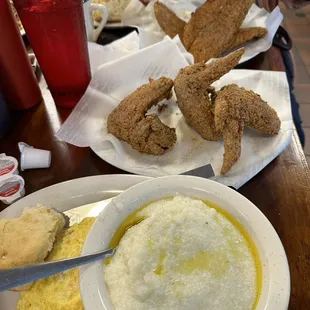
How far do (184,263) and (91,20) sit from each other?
1064mm

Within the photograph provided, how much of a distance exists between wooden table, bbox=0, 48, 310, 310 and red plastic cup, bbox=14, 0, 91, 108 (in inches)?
3.5

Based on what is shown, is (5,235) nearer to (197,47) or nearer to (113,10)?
(197,47)

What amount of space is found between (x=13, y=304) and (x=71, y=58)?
0.69 metres

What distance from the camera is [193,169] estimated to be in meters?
0.89

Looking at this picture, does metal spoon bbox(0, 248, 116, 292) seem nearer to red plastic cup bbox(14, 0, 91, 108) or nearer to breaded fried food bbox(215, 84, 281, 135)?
breaded fried food bbox(215, 84, 281, 135)

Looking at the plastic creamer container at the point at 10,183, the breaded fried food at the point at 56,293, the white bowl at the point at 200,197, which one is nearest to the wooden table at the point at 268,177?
the plastic creamer container at the point at 10,183

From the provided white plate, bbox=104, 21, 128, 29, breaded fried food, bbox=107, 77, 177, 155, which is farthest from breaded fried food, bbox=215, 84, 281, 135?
white plate, bbox=104, 21, 128, 29

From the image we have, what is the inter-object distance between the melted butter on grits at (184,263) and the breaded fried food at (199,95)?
0.38 metres

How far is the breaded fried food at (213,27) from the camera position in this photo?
127 centimetres

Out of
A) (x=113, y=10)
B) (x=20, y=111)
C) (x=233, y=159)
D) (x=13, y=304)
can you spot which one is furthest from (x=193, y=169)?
(x=113, y=10)

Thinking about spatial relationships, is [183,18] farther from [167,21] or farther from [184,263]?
[184,263]

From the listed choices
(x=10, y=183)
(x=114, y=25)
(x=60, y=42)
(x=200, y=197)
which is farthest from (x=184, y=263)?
(x=114, y=25)

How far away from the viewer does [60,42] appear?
98 centimetres

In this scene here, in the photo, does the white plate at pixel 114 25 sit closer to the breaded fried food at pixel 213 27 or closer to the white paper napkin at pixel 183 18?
the white paper napkin at pixel 183 18
